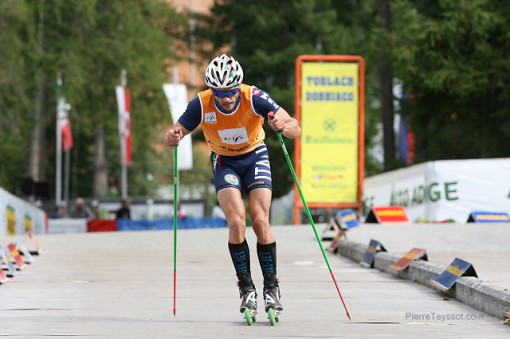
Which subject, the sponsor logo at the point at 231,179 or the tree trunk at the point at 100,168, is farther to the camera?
the tree trunk at the point at 100,168

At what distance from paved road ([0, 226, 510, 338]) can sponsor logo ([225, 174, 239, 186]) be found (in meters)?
1.06

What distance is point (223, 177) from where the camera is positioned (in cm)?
1031

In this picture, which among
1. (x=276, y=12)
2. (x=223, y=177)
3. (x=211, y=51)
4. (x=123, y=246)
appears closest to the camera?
(x=223, y=177)

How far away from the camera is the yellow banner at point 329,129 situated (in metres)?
29.6

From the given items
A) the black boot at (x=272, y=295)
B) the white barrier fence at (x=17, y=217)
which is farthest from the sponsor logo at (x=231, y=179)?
the white barrier fence at (x=17, y=217)

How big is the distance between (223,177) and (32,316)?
1855 mm

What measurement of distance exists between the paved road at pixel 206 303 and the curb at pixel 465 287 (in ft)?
0.34

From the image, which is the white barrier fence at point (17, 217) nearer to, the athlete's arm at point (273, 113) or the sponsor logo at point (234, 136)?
the sponsor logo at point (234, 136)

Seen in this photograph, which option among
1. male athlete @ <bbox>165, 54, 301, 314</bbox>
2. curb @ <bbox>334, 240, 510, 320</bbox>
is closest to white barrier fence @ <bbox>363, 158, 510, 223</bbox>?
curb @ <bbox>334, 240, 510, 320</bbox>

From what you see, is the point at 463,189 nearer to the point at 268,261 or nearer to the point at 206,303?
the point at 206,303

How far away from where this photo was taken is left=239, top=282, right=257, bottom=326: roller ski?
9.70m

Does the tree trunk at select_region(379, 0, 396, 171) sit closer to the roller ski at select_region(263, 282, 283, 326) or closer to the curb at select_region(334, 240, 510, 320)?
the curb at select_region(334, 240, 510, 320)

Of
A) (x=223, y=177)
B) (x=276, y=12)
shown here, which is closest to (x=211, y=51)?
(x=276, y=12)

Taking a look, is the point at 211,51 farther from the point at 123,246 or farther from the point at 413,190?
the point at 123,246
